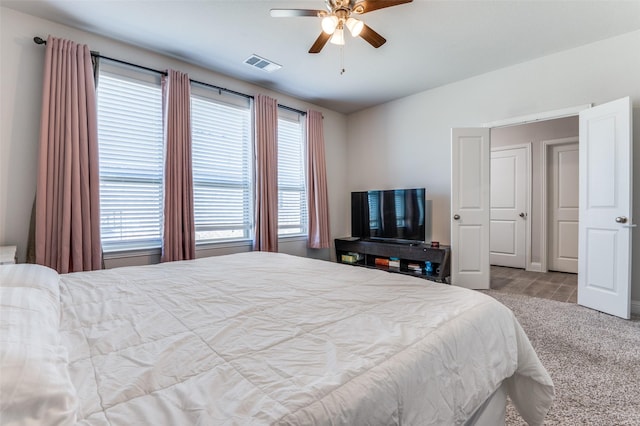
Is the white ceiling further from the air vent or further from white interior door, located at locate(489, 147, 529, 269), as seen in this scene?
white interior door, located at locate(489, 147, 529, 269)

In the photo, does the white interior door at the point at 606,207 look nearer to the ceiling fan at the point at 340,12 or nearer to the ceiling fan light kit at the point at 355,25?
the ceiling fan at the point at 340,12

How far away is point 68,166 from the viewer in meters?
2.47

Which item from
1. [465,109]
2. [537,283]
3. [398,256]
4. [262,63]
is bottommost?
[537,283]

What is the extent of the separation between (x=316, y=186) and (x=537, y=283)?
339 centimetres

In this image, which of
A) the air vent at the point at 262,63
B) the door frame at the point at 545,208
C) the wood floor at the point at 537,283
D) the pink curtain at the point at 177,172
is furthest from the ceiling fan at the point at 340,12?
the door frame at the point at 545,208

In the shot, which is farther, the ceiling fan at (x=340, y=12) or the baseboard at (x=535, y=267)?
the baseboard at (x=535, y=267)

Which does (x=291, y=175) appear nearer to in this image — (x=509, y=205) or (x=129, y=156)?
(x=129, y=156)

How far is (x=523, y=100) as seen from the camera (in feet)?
11.3

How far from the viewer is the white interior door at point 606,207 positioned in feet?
8.70

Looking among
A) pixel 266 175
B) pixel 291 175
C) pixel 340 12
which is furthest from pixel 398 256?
pixel 340 12

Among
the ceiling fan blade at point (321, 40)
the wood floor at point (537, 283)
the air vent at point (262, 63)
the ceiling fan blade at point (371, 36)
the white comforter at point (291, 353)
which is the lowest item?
the wood floor at point (537, 283)

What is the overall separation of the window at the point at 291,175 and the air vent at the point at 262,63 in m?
0.78

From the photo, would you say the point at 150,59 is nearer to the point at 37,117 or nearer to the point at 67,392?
the point at 37,117

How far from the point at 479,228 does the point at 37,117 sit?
4.73 meters
